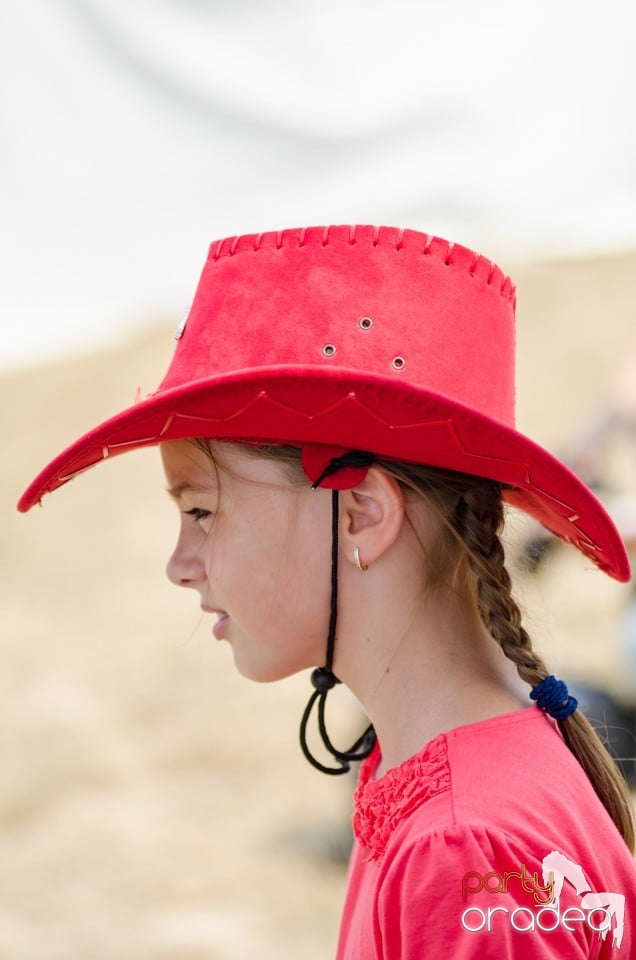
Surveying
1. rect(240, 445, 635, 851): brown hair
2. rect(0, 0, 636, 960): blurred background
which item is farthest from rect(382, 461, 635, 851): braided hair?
rect(0, 0, 636, 960): blurred background

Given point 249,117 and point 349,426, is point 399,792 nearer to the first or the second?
point 349,426

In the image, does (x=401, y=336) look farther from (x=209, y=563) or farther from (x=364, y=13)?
(x=364, y=13)

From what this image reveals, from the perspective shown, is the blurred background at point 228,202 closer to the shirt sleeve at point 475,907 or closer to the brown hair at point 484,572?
the brown hair at point 484,572

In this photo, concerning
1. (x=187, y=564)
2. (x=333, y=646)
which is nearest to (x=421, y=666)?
(x=333, y=646)

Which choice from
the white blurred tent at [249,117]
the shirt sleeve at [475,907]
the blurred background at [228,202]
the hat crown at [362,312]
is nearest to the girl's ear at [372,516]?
the hat crown at [362,312]

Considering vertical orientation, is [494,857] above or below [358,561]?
below

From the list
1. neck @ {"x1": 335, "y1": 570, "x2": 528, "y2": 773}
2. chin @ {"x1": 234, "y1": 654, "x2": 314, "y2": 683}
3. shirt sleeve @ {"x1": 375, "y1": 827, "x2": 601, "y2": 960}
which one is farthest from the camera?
chin @ {"x1": 234, "y1": 654, "x2": 314, "y2": 683}

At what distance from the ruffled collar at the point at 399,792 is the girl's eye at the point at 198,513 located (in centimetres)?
40

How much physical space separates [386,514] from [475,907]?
48 cm

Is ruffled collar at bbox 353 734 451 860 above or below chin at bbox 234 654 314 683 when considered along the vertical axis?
below

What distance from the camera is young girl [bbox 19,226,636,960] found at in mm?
1196

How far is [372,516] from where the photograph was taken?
134cm

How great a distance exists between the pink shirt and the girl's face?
0.69 ft

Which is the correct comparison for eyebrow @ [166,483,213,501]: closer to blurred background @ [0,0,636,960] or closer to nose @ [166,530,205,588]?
nose @ [166,530,205,588]
